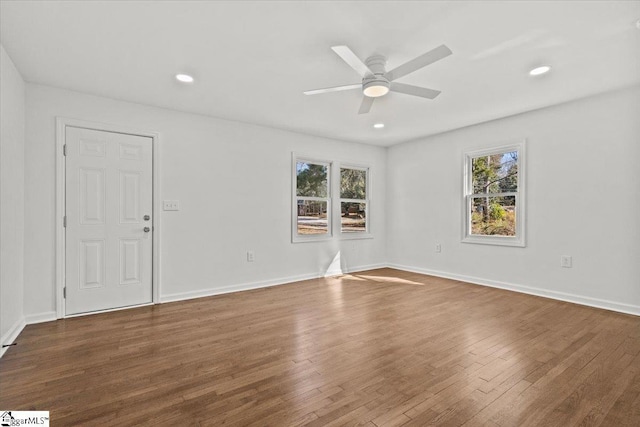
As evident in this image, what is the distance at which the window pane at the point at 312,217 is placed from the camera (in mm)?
5164

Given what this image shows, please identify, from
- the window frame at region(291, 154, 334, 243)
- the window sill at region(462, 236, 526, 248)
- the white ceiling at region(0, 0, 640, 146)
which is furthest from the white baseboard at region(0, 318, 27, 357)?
the window sill at region(462, 236, 526, 248)

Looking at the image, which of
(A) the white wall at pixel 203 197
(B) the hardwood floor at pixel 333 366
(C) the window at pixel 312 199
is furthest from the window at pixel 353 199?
(B) the hardwood floor at pixel 333 366

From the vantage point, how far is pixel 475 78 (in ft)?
10.1

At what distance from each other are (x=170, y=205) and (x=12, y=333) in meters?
1.85

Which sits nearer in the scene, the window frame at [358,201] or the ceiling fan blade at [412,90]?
the ceiling fan blade at [412,90]

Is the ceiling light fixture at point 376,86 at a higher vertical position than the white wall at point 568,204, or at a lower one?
higher

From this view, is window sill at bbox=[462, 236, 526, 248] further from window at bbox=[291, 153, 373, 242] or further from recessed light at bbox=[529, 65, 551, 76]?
recessed light at bbox=[529, 65, 551, 76]

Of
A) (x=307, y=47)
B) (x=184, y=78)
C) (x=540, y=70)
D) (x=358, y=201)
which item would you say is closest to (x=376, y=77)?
(x=307, y=47)

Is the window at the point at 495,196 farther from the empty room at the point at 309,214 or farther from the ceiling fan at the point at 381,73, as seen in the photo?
the ceiling fan at the point at 381,73

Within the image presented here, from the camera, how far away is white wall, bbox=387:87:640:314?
3.38 meters

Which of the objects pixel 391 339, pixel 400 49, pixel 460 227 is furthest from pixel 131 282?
pixel 460 227

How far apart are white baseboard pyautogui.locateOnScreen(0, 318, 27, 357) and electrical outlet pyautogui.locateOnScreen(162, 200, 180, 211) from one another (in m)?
1.70

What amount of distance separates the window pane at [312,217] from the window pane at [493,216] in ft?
8.00

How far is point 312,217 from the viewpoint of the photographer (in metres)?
5.32
